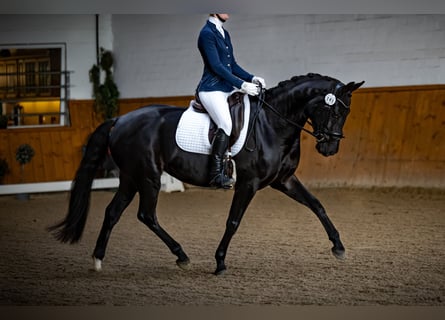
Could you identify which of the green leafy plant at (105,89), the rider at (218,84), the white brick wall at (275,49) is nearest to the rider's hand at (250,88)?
the rider at (218,84)

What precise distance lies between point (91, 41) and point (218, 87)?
4504 millimetres

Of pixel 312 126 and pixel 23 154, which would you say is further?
pixel 23 154

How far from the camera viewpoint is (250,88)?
346cm

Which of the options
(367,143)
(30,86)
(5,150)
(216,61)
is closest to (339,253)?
(216,61)

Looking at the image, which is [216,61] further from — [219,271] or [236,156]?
[219,271]

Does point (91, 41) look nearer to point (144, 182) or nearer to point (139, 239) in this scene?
point (139, 239)

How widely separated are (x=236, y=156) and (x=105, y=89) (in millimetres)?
4026

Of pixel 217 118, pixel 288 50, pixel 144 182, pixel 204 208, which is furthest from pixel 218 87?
pixel 288 50

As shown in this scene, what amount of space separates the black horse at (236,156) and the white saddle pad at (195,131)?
3 cm

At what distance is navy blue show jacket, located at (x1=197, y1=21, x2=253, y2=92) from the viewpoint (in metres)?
3.52

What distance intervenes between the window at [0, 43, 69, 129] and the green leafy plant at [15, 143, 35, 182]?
0.43 metres

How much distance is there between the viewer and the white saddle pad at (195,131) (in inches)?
144

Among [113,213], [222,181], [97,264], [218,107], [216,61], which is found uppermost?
[216,61]

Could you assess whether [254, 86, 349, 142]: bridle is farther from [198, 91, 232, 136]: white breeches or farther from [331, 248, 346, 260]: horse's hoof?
[331, 248, 346, 260]: horse's hoof
